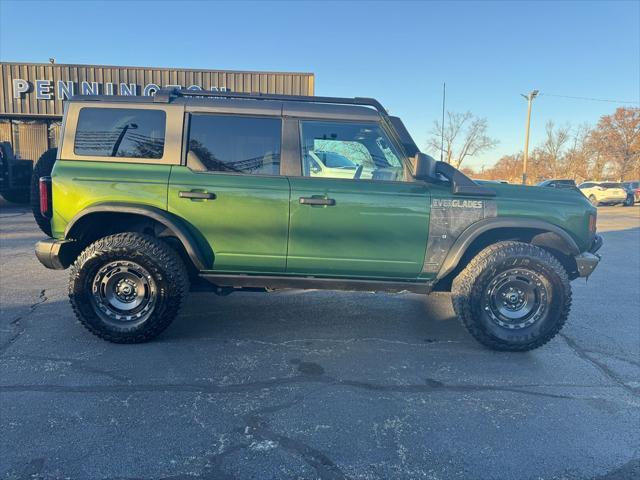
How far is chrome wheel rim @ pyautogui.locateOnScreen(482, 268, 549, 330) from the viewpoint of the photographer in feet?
12.5

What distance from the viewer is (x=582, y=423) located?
8.98ft

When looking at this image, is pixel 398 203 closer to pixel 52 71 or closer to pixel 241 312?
pixel 241 312

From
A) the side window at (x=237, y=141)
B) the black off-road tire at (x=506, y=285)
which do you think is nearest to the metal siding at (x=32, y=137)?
the side window at (x=237, y=141)

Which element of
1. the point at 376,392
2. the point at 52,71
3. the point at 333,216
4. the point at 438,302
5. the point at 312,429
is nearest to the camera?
the point at 312,429

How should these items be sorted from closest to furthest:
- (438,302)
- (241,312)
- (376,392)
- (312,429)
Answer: (312,429) → (376,392) → (241,312) → (438,302)

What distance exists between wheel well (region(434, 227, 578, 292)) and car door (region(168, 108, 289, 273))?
5.30 feet

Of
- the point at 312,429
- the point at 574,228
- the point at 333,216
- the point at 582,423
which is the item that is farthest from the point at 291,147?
the point at 582,423

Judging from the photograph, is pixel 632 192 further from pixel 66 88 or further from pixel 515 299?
pixel 66 88

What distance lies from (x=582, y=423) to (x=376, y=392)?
4.35 feet

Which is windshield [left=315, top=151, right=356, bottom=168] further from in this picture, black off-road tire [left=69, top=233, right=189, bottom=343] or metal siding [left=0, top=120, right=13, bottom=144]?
metal siding [left=0, top=120, right=13, bottom=144]

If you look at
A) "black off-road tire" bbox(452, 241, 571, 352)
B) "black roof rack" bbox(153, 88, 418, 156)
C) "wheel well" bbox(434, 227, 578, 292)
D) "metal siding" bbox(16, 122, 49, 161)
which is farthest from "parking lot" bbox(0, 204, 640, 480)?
"metal siding" bbox(16, 122, 49, 161)

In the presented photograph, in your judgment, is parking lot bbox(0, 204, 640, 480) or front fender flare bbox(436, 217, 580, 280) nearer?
parking lot bbox(0, 204, 640, 480)

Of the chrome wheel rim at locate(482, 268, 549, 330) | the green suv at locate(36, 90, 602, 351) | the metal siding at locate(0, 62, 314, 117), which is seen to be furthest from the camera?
the metal siding at locate(0, 62, 314, 117)

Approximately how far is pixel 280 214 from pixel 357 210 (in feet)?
2.20
